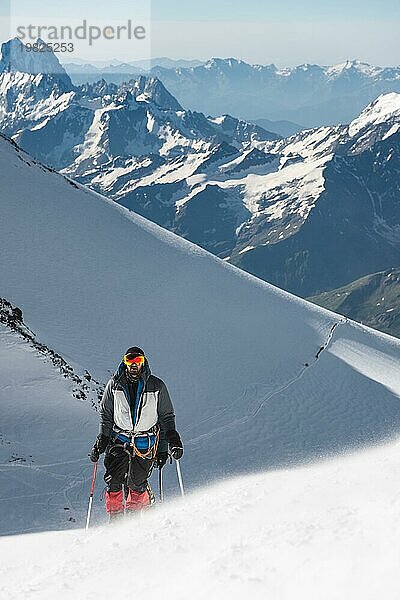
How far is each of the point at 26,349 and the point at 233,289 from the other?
2385 centimetres

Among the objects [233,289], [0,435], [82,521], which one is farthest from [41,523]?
[233,289]

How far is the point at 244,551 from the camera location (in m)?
9.80

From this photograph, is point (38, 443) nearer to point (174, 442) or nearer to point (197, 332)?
point (174, 442)

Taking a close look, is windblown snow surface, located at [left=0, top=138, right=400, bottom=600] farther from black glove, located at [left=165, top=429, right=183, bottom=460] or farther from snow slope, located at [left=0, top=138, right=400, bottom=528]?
black glove, located at [left=165, top=429, right=183, bottom=460]

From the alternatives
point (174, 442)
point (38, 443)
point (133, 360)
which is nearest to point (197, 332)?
point (38, 443)

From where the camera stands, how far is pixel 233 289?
4966 centimetres

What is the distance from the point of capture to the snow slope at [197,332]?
30.5 metres

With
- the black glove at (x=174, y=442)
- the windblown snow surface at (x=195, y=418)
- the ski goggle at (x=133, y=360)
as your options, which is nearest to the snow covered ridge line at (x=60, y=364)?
the windblown snow surface at (x=195, y=418)

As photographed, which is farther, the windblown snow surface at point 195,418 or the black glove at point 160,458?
the black glove at point 160,458

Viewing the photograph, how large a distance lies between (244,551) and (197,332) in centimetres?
3049

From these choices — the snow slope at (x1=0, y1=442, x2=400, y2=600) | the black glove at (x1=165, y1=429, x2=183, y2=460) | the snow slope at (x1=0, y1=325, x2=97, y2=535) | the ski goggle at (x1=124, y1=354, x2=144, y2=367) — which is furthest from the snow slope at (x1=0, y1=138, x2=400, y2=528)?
the ski goggle at (x1=124, y1=354, x2=144, y2=367)

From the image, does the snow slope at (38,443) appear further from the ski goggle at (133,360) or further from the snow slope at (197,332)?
the ski goggle at (133,360)

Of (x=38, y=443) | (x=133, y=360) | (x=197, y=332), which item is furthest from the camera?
(x=197, y=332)

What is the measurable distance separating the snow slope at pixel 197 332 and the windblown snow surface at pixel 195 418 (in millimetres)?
150
